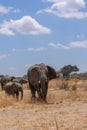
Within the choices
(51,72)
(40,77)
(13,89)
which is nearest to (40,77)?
(40,77)

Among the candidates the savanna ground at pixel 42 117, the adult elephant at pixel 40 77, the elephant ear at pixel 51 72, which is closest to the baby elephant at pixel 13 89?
the adult elephant at pixel 40 77

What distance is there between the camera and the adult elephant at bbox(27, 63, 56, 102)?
77.0ft

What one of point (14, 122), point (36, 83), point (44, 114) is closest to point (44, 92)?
point (36, 83)

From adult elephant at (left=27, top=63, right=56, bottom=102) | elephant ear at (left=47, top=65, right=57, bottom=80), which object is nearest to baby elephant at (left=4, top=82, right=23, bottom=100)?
adult elephant at (left=27, top=63, right=56, bottom=102)

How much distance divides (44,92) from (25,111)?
530 centimetres

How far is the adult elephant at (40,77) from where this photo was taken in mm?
23469

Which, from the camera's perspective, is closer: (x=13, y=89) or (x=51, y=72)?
(x=51, y=72)

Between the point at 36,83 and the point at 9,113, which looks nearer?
the point at 9,113

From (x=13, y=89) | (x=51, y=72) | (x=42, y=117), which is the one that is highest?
(x=51, y=72)

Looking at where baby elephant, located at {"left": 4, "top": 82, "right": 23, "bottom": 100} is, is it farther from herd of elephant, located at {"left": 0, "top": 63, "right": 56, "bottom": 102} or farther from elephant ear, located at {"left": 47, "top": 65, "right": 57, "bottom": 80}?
elephant ear, located at {"left": 47, "top": 65, "right": 57, "bottom": 80}

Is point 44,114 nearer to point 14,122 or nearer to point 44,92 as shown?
point 14,122

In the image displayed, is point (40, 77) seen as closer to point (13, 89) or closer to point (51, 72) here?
point (51, 72)

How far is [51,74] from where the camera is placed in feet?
84.2

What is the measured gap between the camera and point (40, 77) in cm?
2375
